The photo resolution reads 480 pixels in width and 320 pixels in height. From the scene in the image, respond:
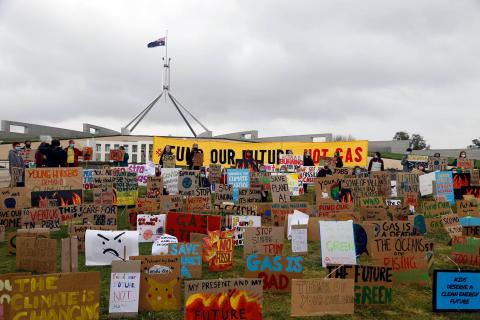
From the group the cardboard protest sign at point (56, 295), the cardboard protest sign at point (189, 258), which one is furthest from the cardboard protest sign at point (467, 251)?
the cardboard protest sign at point (56, 295)

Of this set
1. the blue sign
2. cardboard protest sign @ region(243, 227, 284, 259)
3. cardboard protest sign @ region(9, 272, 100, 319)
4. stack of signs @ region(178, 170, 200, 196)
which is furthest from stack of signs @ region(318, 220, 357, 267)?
stack of signs @ region(178, 170, 200, 196)

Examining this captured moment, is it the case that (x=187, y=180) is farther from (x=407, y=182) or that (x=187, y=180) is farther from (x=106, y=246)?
(x=106, y=246)

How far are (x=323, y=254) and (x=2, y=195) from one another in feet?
29.6

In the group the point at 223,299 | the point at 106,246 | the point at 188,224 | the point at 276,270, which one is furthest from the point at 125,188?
the point at 223,299

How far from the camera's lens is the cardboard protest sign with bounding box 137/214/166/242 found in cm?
1015

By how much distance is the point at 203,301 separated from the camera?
5.13 metres

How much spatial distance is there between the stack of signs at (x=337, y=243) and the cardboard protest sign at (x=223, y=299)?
10.6ft

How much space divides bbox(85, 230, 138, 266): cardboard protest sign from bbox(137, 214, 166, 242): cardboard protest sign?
5.96 ft

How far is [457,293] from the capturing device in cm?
618

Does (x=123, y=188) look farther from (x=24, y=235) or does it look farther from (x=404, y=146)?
(x=404, y=146)

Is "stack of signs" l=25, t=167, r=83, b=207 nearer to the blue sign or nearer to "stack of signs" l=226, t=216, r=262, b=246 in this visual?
"stack of signs" l=226, t=216, r=262, b=246

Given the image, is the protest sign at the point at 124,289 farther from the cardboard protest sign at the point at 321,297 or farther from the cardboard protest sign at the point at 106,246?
the cardboard protest sign at the point at 106,246

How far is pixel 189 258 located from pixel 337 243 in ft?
9.17

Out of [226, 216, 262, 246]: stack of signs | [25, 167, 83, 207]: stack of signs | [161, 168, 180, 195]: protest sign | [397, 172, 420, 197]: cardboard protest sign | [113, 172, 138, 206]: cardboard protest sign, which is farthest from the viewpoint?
[161, 168, 180, 195]: protest sign
